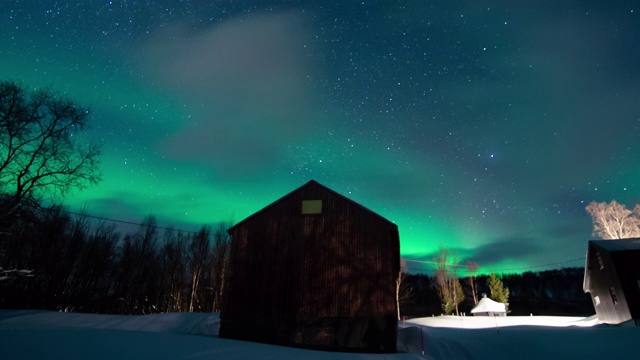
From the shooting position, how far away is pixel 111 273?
43.5 m

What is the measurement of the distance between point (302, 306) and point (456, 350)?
Result: 9.52 metres

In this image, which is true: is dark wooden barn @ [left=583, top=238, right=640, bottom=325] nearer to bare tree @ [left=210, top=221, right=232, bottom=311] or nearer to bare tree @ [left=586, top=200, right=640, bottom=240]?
bare tree @ [left=586, top=200, right=640, bottom=240]

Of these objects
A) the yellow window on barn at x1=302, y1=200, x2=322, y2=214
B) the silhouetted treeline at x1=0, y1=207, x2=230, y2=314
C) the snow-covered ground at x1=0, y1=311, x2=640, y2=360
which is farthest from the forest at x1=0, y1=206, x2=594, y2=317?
the yellow window on barn at x1=302, y1=200, x2=322, y2=214

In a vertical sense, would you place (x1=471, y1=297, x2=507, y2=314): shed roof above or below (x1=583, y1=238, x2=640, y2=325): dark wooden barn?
below

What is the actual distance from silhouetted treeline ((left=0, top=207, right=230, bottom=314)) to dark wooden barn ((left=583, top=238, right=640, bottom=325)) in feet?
129

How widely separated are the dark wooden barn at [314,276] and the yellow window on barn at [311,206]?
6 cm

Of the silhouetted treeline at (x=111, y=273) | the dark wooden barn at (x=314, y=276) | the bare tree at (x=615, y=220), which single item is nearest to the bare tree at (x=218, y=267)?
the silhouetted treeline at (x=111, y=273)

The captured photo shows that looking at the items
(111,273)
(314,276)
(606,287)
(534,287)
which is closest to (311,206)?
(314,276)

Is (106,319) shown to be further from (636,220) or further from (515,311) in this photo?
(515,311)

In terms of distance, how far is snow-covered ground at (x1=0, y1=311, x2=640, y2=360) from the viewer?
23.8 feet

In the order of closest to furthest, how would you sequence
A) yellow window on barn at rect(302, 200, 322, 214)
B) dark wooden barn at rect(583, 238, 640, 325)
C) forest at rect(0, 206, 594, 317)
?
1. yellow window on barn at rect(302, 200, 322, 214)
2. dark wooden barn at rect(583, 238, 640, 325)
3. forest at rect(0, 206, 594, 317)

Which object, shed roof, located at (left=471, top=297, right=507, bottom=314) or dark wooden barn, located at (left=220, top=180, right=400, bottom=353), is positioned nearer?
dark wooden barn, located at (left=220, top=180, right=400, bottom=353)

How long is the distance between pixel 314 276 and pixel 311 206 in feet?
13.7

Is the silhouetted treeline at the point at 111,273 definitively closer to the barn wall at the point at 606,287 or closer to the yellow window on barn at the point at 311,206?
the yellow window on barn at the point at 311,206
